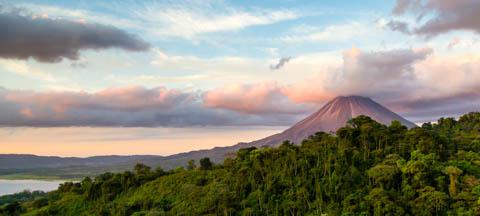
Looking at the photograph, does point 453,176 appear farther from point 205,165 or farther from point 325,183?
point 205,165

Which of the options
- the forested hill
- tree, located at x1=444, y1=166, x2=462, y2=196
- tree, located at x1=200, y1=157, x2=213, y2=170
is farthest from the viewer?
tree, located at x1=200, y1=157, x2=213, y2=170

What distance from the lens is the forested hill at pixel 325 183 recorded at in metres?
38.1

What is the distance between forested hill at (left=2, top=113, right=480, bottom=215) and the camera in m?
38.1

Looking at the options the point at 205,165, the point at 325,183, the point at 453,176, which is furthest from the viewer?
the point at 205,165

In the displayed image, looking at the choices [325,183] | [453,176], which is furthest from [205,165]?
[453,176]

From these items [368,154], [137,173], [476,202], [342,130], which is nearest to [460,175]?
[476,202]

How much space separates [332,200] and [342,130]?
33.5ft

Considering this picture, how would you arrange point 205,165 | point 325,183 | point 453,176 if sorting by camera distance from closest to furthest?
point 453,176, point 325,183, point 205,165

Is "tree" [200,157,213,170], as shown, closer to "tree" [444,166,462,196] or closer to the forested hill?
the forested hill

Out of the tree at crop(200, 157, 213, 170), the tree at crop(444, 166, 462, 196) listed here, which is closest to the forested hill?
the tree at crop(444, 166, 462, 196)

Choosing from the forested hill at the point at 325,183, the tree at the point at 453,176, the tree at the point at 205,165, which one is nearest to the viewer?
the tree at the point at 453,176

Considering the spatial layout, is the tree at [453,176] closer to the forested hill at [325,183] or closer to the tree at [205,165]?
the forested hill at [325,183]

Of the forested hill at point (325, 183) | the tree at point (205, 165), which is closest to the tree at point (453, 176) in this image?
the forested hill at point (325, 183)

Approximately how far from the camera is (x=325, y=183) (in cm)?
4400
